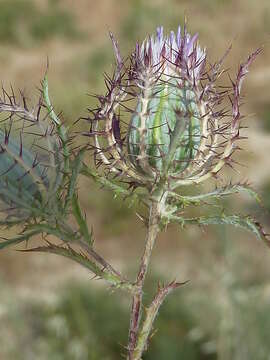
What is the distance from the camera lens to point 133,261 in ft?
29.6

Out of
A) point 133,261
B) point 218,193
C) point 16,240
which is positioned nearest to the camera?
point 16,240

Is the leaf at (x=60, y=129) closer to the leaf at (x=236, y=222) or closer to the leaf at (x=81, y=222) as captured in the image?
the leaf at (x=81, y=222)

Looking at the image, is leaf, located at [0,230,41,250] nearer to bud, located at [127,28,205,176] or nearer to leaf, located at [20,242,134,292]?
leaf, located at [20,242,134,292]

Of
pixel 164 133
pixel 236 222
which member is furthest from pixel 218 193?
pixel 164 133

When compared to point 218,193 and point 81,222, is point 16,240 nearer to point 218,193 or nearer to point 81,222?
point 81,222

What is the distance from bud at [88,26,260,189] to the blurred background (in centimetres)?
10

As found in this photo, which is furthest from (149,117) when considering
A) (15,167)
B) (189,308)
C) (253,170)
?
(253,170)

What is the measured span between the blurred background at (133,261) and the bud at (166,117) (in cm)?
10

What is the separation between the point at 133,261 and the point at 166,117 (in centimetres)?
759

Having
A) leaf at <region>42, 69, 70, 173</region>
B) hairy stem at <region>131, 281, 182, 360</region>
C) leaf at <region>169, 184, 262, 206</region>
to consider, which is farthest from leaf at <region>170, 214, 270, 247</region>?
leaf at <region>42, 69, 70, 173</region>

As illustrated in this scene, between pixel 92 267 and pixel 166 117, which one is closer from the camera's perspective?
pixel 92 267

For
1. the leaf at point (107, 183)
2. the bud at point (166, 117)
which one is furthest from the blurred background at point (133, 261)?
the leaf at point (107, 183)

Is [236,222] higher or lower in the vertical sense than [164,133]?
lower

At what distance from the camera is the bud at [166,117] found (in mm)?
1458
